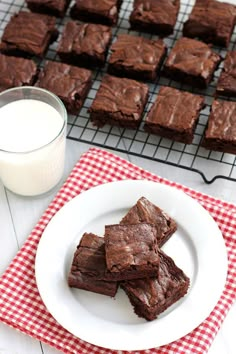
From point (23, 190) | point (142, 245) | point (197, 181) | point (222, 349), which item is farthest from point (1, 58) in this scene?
point (222, 349)

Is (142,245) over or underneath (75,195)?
over

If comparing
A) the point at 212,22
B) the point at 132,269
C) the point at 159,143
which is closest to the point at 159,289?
the point at 132,269

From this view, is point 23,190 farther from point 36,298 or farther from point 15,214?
point 36,298

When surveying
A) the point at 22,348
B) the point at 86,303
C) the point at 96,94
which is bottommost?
the point at 22,348

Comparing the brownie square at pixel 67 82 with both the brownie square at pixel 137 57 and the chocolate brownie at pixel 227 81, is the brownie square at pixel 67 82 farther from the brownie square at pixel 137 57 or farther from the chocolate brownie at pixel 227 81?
the chocolate brownie at pixel 227 81

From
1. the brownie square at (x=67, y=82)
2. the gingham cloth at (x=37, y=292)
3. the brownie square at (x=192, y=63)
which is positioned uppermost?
the brownie square at (x=192, y=63)

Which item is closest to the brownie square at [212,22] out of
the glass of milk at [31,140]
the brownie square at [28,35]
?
the brownie square at [28,35]
